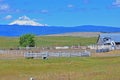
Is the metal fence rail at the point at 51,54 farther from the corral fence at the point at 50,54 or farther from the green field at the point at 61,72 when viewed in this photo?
the green field at the point at 61,72

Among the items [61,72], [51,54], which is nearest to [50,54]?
[51,54]

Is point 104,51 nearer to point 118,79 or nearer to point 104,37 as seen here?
point 104,37

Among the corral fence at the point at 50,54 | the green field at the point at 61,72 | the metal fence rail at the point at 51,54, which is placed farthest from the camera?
the metal fence rail at the point at 51,54

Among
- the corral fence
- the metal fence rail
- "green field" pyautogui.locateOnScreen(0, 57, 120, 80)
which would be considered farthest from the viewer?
the metal fence rail

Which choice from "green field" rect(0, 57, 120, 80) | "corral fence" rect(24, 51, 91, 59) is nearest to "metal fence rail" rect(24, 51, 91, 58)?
"corral fence" rect(24, 51, 91, 59)

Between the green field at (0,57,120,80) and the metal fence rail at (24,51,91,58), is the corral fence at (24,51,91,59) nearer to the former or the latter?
the metal fence rail at (24,51,91,58)

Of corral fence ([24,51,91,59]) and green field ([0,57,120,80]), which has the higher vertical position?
corral fence ([24,51,91,59])

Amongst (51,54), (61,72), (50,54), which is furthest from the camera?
(51,54)

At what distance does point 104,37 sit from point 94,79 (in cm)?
10603

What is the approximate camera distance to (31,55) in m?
78.0

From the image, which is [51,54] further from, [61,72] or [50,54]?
[61,72]

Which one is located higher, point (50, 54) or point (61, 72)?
point (50, 54)

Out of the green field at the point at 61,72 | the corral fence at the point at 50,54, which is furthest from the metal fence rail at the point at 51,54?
the green field at the point at 61,72

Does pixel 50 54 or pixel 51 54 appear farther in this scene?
pixel 51 54
